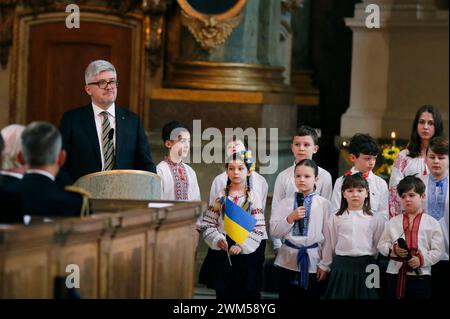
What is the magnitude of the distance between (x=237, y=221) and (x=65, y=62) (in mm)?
4877

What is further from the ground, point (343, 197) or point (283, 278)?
point (343, 197)

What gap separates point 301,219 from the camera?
29.0 feet

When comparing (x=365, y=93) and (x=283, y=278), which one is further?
(x=365, y=93)

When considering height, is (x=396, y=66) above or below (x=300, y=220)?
above

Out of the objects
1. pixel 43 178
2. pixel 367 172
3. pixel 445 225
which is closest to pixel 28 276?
pixel 43 178

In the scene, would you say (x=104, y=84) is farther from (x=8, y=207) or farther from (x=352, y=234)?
(x=8, y=207)

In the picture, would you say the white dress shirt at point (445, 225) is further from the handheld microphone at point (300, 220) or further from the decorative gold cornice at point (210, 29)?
the decorative gold cornice at point (210, 29)

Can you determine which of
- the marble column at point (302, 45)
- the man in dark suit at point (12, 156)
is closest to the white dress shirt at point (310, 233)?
the man in dark suit at point (12, 156)

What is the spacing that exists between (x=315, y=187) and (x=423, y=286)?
42.7 inches

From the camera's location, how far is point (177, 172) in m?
9.36

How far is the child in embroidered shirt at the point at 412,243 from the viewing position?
8.60m

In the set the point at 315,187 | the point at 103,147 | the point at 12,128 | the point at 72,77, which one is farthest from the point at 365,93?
the point at 12,128

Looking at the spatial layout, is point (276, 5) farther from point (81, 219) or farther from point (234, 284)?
point (81, 219)

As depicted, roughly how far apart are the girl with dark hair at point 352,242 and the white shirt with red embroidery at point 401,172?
22.9 inches
